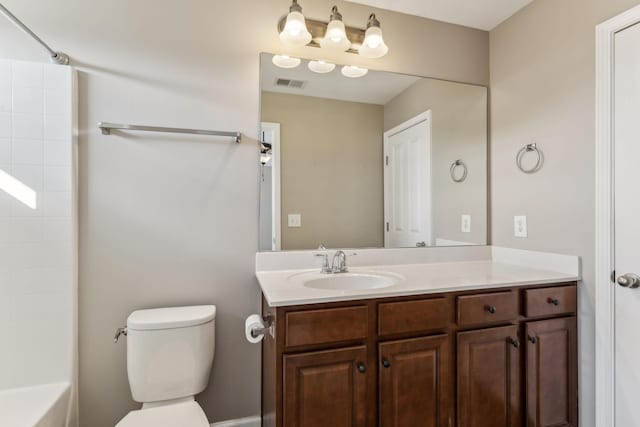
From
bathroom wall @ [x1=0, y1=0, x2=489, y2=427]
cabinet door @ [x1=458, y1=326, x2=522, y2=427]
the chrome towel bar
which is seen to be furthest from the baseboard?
the chrome towel bar

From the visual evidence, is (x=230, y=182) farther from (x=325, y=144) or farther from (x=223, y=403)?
(x=223, y=403)

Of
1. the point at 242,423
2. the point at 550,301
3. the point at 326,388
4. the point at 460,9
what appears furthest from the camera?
the point at 460,9

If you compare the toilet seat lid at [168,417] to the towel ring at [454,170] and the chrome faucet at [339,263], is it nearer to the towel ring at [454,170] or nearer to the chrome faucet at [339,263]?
the chrome faucet at [339,263]

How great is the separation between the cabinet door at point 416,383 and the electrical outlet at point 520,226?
3.11 ft

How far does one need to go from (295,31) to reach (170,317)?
1518mm

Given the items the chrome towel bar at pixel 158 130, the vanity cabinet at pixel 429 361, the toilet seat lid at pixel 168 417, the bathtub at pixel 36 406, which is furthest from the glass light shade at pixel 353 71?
the bathtub at pixel 36 406

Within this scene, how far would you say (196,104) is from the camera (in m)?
1.63

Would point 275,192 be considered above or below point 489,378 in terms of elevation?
above

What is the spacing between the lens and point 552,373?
1.54 meters

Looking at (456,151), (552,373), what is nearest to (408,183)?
(456,151)

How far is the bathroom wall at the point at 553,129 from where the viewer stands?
1553 millimetres

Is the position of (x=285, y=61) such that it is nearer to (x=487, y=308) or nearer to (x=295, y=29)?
(x=295, y=29)

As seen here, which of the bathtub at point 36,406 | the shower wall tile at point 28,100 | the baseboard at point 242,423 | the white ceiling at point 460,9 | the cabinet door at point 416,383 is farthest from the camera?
the white ceiling at point 460,9

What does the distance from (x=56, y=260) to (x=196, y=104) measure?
98 centimetres
